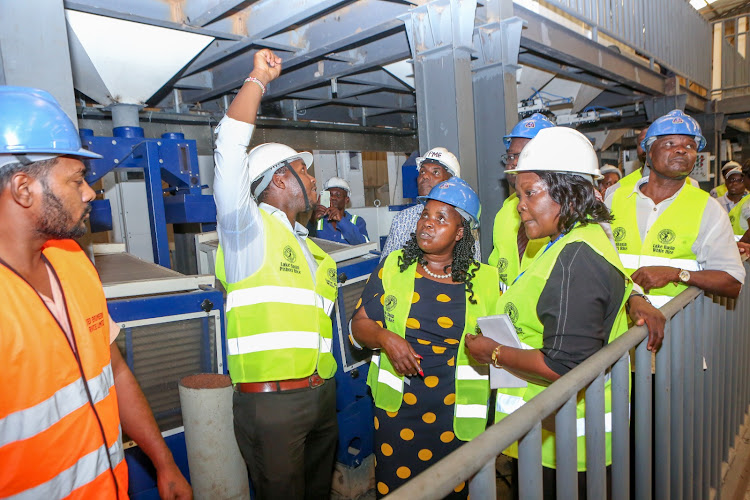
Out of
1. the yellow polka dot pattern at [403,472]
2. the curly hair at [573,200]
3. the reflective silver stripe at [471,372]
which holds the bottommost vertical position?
the yellow polka dot pattern at [403,472]

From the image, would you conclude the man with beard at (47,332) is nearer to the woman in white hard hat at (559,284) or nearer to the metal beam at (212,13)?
the woman in white hard hat at (559,284)

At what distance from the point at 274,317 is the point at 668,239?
2.12 m

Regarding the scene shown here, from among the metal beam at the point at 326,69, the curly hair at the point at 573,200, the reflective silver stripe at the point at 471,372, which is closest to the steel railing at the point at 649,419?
the curly hair at the point at 573,200

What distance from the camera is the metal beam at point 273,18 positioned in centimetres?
402

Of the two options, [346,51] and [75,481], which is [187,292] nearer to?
[75,481]

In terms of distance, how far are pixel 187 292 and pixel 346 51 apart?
144 inches

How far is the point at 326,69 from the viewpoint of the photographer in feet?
18.5

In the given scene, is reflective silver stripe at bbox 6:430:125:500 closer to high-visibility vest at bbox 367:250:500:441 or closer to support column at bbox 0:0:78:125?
high-visibility vest at bbox 367:250:500:441

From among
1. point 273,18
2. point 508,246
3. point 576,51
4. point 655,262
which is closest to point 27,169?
point 508,246

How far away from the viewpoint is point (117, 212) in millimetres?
6113

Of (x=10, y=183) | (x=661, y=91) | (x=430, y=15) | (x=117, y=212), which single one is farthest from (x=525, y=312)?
(x=661, y=91)

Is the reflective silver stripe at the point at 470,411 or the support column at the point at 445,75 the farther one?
the support column at the point at 445,75

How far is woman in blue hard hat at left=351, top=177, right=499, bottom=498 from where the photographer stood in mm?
2180

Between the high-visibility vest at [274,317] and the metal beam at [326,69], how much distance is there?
3.31 metres
